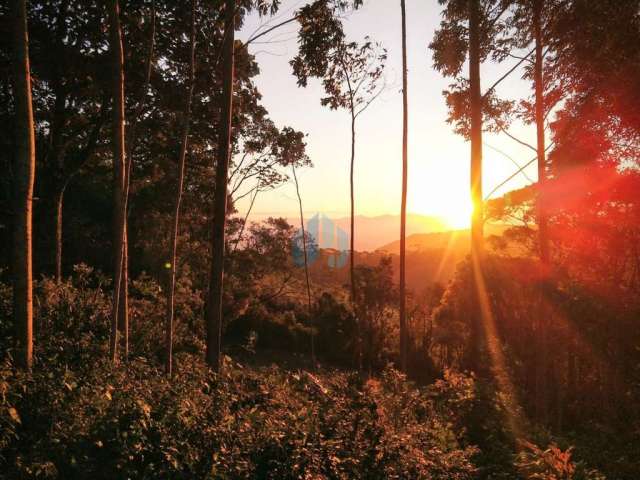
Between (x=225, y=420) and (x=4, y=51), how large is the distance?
1071cm

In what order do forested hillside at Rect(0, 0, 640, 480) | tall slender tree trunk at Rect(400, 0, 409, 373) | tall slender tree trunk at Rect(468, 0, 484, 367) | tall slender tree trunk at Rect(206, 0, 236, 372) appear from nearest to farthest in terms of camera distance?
forested hillside at Rect(0, 0, 640, 480) < tall slender tree trunk at Rect(206, 0, 236, 372) < tall slender tree trunk at Rect(468, 0, 484, 367) < tall slender tree trunk at Rect(400, 0, 409, 373)

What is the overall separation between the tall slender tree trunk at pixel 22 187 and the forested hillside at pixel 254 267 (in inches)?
1.0

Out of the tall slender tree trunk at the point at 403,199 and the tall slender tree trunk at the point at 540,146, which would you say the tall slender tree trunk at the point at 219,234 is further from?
the tall slender tree trunk at the point at 540,146

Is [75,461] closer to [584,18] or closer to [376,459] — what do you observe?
[376,459]

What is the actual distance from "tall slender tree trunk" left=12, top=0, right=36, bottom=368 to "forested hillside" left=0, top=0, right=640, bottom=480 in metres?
0.03

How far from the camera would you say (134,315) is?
37.7 ft

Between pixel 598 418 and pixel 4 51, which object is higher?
pixel 4 51

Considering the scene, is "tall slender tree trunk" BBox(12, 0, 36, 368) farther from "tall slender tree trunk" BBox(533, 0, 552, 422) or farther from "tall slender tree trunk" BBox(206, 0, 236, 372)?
"tall slender tree trunk" BBox(533, 0, 552, 422)

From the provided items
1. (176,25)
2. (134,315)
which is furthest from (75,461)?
(176,25)

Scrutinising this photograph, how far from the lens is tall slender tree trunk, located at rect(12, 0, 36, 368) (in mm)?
4988

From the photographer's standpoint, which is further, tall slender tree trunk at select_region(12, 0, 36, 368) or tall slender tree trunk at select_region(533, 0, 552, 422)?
tall slender tree trunk at select_region(533, 0, 552, 422)

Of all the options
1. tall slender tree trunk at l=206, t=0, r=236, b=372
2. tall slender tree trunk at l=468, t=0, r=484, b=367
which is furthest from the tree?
tall slender tree trunk at l=206, t=0, r=236, b=372

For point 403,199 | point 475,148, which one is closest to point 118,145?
point 403,199

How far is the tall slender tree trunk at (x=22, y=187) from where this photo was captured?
499 cm
